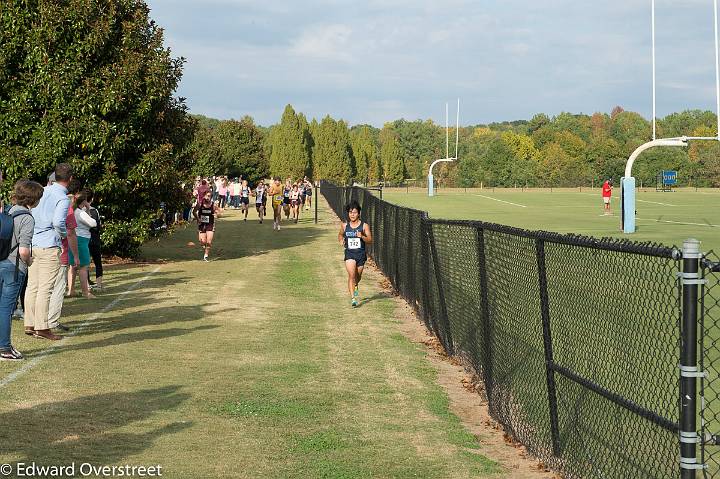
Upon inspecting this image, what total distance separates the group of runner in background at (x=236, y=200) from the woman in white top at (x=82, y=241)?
7568 mm

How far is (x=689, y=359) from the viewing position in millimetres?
4867

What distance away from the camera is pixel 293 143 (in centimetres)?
12588

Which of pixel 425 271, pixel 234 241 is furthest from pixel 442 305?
pixel 234 241

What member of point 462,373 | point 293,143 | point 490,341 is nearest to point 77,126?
point 462,373

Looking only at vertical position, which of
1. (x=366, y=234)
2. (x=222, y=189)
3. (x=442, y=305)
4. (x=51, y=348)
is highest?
(x=222, y=189)

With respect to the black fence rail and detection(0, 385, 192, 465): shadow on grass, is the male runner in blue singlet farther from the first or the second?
detection(0, 385, 192, 465): shadow on grass

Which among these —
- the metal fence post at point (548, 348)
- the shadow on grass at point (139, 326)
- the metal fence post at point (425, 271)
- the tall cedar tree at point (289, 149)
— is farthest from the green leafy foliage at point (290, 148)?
the metal fence post at point (548, 348)

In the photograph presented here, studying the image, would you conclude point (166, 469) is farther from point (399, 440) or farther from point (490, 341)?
point (490, 341)

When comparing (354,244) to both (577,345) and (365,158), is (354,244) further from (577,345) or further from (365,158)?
(365,158)

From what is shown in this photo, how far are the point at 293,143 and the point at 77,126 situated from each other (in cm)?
10381

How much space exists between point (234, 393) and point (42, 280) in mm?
3740

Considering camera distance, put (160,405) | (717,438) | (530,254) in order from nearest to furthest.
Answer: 1. (717,438)
2. (530,254)
3. (160,405)

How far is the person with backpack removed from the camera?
1102 centimetres

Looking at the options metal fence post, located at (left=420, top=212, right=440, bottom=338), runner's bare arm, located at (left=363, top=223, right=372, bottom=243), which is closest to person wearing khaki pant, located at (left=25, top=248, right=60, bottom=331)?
metal fence post, located at (left=420, top=212, right=440, bottom=338)
